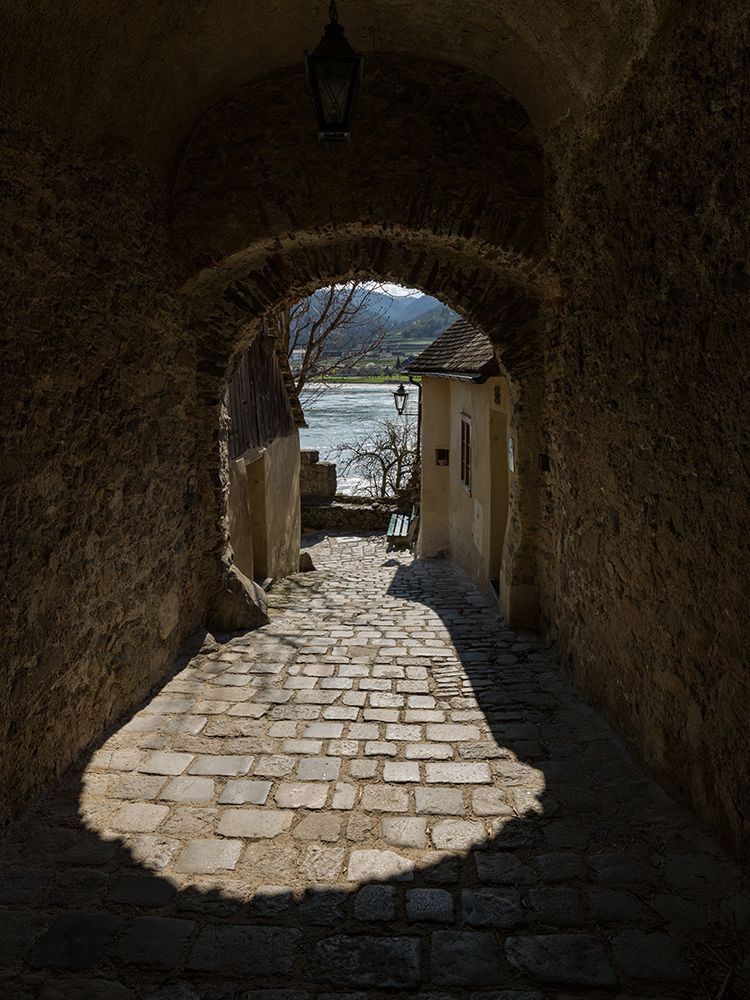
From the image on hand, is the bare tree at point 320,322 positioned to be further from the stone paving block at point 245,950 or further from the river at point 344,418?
the river at point 344,418

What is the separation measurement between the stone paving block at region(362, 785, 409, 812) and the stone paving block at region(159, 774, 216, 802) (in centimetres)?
74

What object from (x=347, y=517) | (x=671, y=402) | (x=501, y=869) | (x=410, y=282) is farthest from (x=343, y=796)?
(x=347, y=517)

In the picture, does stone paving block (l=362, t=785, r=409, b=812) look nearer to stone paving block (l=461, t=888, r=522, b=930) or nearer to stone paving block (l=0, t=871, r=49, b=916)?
stone paving block (l=461, t=888, r=522, b=930)

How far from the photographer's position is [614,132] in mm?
3967

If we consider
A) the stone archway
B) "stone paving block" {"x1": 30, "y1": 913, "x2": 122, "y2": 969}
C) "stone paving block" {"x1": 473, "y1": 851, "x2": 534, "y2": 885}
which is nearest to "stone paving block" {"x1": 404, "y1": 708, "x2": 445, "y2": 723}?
"stone paving block" {"x1": 473, "y1": 851, "x2": 534, "y2": 885}

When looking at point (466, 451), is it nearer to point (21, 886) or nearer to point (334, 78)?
point (334, 78)

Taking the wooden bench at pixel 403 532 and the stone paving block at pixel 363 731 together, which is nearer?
the stone paving block at pixel 363 731

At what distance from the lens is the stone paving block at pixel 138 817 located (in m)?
3.46

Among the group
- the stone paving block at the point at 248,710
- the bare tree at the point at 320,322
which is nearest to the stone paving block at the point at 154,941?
the stone paving block at the point at 248,710

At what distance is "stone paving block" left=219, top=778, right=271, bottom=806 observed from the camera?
12.1 ft

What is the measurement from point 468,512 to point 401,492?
1164 centimetres

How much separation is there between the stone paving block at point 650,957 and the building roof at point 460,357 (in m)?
4.78

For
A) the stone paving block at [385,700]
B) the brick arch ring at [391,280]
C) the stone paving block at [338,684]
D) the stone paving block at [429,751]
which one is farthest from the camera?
the brick arch ring at [391,280]

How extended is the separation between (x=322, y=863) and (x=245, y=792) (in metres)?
0.72
